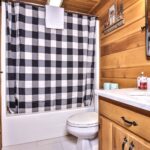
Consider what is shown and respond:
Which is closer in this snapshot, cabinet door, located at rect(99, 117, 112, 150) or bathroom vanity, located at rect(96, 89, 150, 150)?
bathroom vanity, located at rect(96, 89, 150, 150)

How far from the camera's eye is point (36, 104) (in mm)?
1909

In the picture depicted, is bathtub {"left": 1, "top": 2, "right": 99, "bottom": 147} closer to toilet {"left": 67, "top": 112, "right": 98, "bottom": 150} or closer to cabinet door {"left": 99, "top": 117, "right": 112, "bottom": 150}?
toilet {"left": 67, "top": 112, "right": 98, "bottom": 150}

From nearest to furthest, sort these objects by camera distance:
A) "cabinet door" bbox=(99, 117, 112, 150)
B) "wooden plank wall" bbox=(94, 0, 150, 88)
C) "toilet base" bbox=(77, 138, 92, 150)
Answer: "cabinet door" bbox=(99, 117, 112, 150) < "wooden plank wall" bbox=(94, 0, 150, 88) < "toilet base" bbox=(77, 138, 92, 150)

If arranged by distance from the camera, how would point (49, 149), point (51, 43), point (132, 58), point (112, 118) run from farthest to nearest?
point (51, 43), point (49, 149), point (132, 58), point (112, 118)

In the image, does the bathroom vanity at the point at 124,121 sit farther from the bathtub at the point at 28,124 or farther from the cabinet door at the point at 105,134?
the bathtub at the point at 28,124

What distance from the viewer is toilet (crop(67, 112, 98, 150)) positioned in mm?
1465

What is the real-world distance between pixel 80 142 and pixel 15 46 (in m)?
1.35

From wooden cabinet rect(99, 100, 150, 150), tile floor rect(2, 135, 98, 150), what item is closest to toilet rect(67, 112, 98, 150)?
tile floor rect(2, 135, 98, 150)

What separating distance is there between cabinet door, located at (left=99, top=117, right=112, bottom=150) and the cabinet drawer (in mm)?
53

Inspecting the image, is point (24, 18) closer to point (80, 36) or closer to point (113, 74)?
point (80, 36)

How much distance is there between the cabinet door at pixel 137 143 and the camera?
0.70 m

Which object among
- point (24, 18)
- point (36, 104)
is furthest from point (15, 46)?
point (36, 104)

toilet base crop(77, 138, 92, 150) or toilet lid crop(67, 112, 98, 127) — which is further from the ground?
toilet lid crop(67, 112, 98, 127)

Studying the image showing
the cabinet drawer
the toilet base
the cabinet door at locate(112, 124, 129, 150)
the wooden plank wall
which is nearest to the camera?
the cabinet drawer
